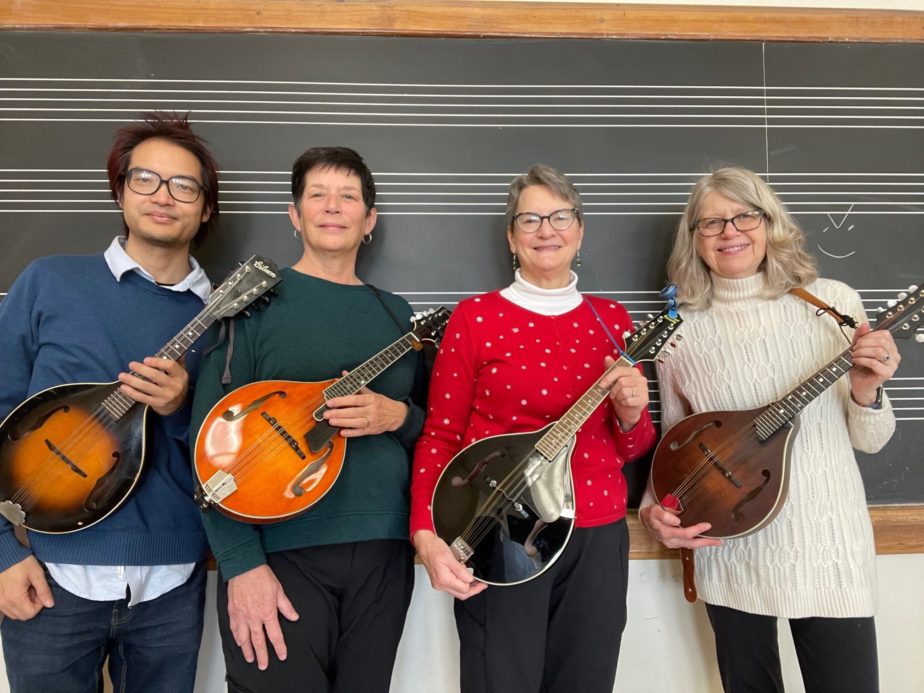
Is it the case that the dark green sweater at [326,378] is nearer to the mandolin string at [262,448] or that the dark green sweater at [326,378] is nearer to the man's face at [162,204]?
the mandolin string at [262,448]

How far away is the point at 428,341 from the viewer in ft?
4.84

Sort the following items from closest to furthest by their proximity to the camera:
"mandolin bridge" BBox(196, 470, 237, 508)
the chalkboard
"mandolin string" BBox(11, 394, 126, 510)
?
"mandolin bridge" BBox(196, 470, 237, 508)
"mandolin string" BBox(11, 394, 126, 510)
the chalkboard

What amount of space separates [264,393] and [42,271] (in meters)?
0.76

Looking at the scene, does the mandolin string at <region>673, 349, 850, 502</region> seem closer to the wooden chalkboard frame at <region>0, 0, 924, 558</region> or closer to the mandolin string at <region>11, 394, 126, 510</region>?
the wooden chalkboard frame at <region>0, 0, 924, 558</region>

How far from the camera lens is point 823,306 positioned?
4.60ft

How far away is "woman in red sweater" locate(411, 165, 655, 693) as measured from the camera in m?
1.21

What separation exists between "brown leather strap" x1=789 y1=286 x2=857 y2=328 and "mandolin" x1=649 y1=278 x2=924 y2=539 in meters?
0.07

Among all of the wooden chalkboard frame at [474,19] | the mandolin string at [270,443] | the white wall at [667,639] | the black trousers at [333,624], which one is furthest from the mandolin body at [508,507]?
the wooden chalkboard frame at [474,19]

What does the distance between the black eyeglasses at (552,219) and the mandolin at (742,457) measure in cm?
66

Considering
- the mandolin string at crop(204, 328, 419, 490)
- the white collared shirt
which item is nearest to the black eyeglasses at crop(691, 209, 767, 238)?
the mandolin string at crop(204, 328, 419, 490)

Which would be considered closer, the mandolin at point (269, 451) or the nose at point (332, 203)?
the mandolin at point (269, 451)

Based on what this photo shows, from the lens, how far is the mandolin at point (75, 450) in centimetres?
125

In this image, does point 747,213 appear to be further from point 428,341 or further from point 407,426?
point 407,426

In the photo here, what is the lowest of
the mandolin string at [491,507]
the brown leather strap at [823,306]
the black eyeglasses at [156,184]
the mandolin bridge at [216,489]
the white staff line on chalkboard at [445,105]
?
the mandolin string at [491,507]
